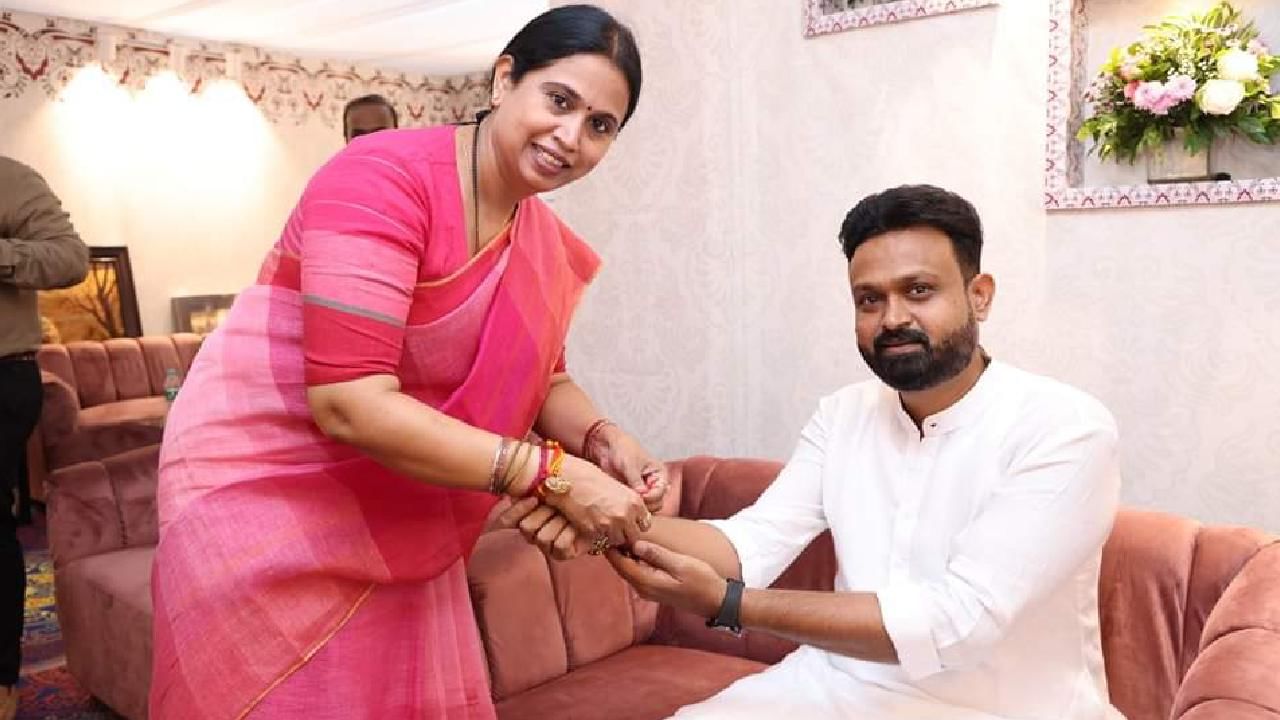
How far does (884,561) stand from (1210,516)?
38.8 inches

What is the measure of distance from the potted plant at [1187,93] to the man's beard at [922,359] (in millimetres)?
944

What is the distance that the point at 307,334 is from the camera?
116cm

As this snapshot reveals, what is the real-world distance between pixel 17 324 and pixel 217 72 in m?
5.76

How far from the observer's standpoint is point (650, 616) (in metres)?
2.60

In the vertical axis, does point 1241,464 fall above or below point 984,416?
below

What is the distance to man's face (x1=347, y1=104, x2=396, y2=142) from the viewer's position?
347 cm

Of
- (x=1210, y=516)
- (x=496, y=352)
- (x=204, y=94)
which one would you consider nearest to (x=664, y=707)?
(x=496, y=352)

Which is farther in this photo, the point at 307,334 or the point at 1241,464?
the point at 1241,464

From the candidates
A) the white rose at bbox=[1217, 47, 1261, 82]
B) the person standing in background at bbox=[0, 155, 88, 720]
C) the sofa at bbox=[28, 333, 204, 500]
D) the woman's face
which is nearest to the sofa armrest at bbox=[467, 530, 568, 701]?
the woman's face

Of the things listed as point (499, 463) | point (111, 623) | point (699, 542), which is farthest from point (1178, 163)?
point (111, 623)

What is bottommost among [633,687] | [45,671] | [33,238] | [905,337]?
[45,671]

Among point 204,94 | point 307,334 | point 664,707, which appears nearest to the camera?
point 307,334

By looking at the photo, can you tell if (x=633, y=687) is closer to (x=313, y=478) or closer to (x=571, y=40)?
(x=313, y=478)

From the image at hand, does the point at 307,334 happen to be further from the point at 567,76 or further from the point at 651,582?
the point at 651,582
